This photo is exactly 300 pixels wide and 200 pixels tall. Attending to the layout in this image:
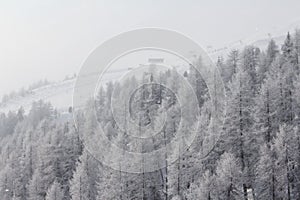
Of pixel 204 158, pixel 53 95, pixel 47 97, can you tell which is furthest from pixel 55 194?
pixel 53 95

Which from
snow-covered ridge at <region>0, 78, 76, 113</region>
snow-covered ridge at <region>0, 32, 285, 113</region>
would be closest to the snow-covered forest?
snow-covered ridge at <region>0, 78, 76, 113</region>

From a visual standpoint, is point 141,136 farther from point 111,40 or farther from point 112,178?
point 111,40

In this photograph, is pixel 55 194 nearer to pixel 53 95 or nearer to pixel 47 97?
pixel 47 97

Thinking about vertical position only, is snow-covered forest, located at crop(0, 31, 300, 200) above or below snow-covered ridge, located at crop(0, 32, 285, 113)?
below

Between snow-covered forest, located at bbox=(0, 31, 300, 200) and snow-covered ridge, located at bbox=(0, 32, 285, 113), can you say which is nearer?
snow-covered forest, located at bbox=(0, 31, 300, 200)

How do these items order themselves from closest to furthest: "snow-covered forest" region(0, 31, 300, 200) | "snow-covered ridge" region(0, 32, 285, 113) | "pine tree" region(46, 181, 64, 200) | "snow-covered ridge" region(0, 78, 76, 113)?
"snow-covered forest" region(0, 31, 300, 200), "pine tree" region(46, 181, 64, 200), "snow-covered ridge" region(0, 78, 76, 113), "snow-covered ridge" region(0, 32, 285, 113)

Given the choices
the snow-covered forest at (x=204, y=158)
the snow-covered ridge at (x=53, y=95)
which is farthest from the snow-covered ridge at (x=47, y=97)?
the snow-covered forest at (x=204, y=158)

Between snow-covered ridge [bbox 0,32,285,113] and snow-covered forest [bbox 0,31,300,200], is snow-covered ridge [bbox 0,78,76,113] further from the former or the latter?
snow-covered forest [bbox 0,31,300,200]

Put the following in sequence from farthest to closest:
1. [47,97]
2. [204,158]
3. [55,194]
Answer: [47,97] → [55,194] → [204,158]

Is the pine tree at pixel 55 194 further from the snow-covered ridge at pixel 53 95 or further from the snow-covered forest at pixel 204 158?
the snow-covered ridge at pixel 53 95

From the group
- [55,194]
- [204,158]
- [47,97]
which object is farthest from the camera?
[47,97]

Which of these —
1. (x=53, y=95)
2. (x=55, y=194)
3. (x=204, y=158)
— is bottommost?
(x=55, y=194)

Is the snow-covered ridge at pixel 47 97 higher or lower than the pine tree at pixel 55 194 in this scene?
higher

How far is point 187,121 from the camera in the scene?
43938 mm
